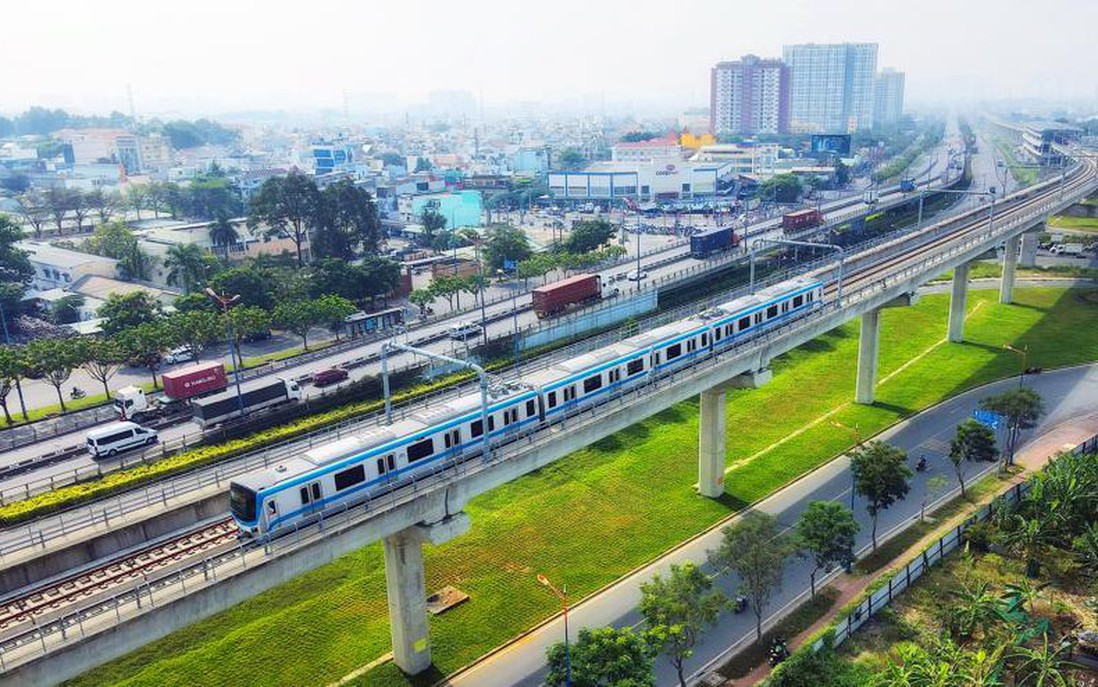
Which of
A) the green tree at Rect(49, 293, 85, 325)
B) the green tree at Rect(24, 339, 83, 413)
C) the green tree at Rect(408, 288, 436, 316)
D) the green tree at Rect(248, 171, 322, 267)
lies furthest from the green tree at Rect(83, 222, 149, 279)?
the green tree at Rect(24, 339, 83, 413)

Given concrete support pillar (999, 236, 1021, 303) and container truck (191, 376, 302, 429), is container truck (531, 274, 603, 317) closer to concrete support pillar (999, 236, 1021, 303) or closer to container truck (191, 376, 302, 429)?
container truck (191, 376, 302, 429)

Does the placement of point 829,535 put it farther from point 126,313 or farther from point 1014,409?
point 126,313

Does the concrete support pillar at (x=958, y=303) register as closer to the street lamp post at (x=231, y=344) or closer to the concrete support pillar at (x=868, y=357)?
the concrete support pillar at (x=868, y=357)

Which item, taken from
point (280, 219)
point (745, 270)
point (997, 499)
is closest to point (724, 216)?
point (745, 270)

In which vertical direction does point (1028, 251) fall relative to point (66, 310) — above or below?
below

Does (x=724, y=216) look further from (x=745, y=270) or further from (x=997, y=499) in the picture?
(x=997, y=499)

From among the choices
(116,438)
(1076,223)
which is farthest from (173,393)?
(1076,223)

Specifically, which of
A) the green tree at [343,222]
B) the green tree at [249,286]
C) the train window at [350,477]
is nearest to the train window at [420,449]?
the train window at [350,477]
